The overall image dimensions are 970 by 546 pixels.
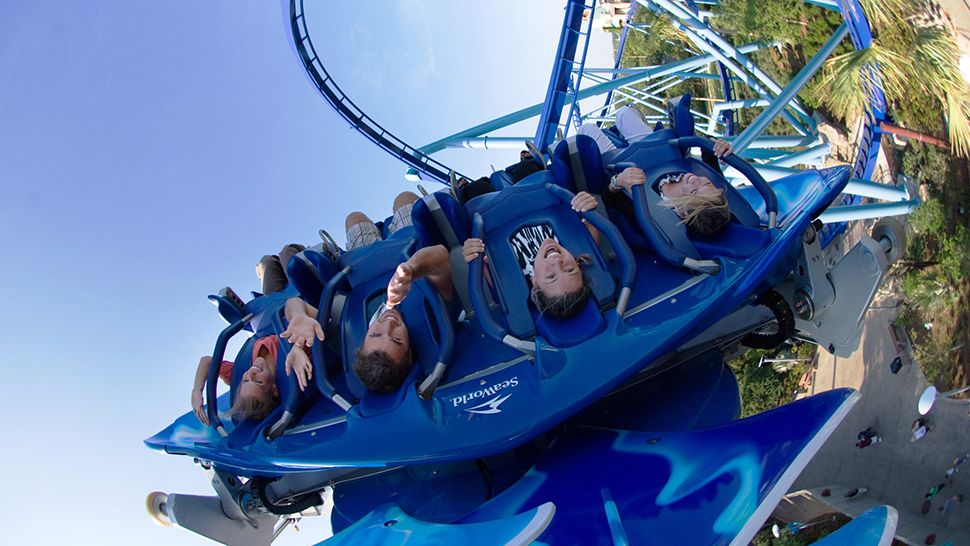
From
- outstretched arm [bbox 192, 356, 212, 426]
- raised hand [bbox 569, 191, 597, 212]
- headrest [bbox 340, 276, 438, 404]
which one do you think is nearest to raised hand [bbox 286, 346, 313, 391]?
headrest [bbox 340, 276, 438, 404]

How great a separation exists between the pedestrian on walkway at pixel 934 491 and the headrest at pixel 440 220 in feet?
21.9

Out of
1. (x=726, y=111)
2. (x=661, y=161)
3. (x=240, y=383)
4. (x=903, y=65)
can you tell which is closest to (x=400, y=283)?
(x=240, y=383)

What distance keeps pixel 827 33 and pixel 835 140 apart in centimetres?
153

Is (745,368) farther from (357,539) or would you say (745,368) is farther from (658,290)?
(357,539)

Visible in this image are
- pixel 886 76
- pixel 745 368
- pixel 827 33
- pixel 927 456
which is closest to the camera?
pixel 886 76

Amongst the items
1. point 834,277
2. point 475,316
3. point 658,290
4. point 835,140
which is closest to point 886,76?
point 834,277

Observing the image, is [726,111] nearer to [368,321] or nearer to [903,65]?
[903,65]

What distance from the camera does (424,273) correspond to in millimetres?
3033

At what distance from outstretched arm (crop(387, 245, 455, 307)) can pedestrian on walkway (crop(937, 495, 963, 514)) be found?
6559 mm

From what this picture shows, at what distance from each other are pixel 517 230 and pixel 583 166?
0.45m

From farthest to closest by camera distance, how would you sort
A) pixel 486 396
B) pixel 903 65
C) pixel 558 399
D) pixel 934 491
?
pixel 934 491, pixel 903 65, pixel 486 396, pixel 558 399

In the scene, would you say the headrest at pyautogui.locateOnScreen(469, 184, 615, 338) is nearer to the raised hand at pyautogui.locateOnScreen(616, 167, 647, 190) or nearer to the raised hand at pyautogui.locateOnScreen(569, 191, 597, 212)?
the raised hand at pyautogui.locateOnScreen(569, 191, 597, 212)

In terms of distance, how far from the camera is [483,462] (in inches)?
121

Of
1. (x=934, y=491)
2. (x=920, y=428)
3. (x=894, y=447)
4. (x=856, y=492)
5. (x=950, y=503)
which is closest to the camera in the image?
(x=950, y=503)
